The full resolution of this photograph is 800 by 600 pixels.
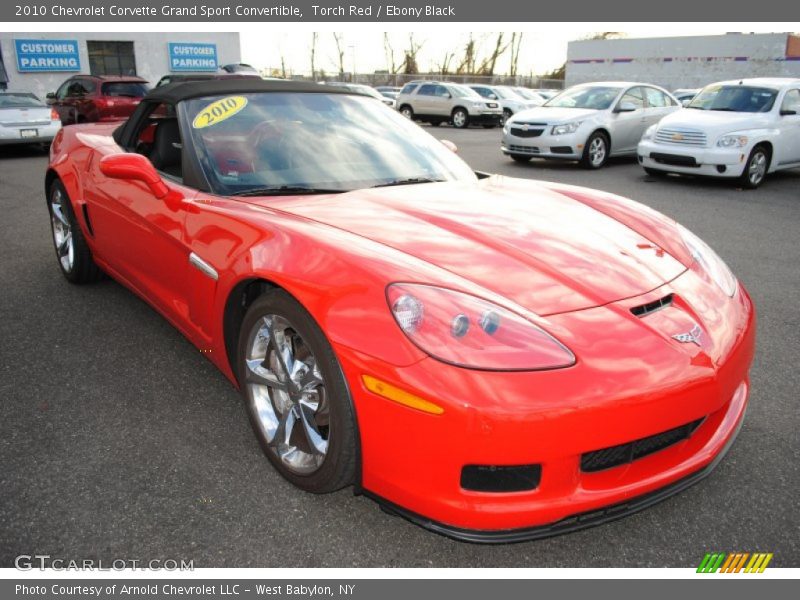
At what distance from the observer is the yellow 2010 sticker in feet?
9.99

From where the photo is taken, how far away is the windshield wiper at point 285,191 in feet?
9.16

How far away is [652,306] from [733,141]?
831 centimetres

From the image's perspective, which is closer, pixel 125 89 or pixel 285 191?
pixel 285 191

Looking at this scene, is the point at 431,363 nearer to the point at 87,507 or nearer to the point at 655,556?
the point at 655,556

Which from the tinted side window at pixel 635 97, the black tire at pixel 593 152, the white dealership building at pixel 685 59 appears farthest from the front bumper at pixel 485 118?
the white dealership building at pixel 685 59

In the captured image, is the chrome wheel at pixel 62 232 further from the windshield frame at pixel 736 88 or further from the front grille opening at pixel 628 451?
the windshield frame at pixel 736 88

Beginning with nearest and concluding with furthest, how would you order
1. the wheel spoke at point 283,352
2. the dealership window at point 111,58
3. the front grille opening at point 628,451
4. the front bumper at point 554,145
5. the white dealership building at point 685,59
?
the front grille opening at point 628,451 < the wheel spoke at point 283,352 < the front bumper at point 554,145 < the dealership window at point 111,58 < the white dealership building at point 685,59

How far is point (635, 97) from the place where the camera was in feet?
39.7

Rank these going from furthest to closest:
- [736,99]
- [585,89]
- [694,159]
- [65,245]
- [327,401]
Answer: [585,89], [736,99], [694,159], [65,245], [327,401]

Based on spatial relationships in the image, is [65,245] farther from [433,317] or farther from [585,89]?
[585,89]

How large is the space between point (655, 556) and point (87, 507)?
6.13 ft

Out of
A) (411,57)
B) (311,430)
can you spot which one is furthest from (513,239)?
(411,57)

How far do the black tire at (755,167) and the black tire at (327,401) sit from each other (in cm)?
895

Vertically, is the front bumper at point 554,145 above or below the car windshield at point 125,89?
below
